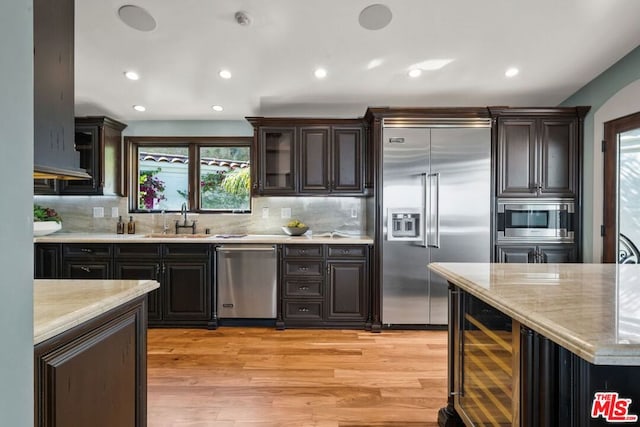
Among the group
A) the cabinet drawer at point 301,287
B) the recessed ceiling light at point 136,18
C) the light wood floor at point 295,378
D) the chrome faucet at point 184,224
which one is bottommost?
the light wood floor at point 295,378

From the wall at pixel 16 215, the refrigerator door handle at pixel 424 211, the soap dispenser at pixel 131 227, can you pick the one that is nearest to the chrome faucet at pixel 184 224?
the soap dispenser at pixel 131 227

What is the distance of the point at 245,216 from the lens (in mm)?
4551

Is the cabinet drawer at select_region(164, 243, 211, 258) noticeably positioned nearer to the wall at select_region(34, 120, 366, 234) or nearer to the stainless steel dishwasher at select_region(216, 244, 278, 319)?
the stainless steel dishwasher at select_region(216, 244, 278, 319)

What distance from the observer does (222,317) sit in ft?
12.7

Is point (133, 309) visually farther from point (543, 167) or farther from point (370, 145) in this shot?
point (543, 167)

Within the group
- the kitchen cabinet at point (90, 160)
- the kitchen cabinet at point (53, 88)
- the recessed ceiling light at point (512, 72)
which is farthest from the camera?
the kitchen cabinet at point (90, 160)

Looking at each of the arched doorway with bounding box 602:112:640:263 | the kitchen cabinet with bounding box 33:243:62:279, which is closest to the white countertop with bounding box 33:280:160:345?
the kitchen cabinet with bounding box 33:243:62:279

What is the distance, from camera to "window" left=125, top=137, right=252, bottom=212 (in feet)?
15.1

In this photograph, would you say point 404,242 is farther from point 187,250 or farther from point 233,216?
point 187,250

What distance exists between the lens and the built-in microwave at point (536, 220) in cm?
382

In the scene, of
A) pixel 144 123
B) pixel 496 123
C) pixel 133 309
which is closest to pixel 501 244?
pixel 496 123

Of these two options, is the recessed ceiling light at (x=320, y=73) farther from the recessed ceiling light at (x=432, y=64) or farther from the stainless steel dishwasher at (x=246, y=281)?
the stainless steel dishwasher at (x=246, y=281)

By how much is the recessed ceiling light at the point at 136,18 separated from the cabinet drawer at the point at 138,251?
2062mm

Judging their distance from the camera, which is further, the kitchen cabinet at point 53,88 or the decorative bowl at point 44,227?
the decorative bowl at point 44,227
